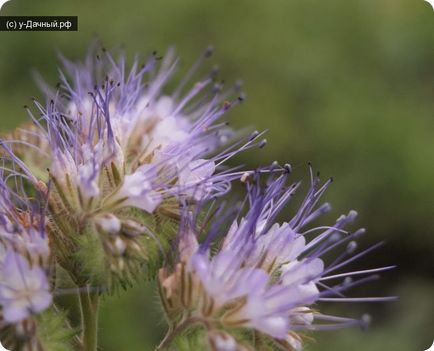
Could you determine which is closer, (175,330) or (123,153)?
(175,330)

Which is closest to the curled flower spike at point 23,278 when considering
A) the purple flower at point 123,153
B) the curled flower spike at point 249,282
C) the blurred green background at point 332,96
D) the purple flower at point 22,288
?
the purple flower at point 22,288

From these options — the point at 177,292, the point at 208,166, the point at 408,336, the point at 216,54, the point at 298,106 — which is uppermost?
the point at 216,54

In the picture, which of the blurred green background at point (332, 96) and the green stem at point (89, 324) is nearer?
the green stem at point (89, 324)

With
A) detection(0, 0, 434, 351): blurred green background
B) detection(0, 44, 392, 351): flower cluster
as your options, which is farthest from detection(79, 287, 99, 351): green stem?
detection(0, 0, 434, 351): blurred green background

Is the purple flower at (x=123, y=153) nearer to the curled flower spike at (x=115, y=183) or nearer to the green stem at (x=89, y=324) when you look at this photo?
the curled flower spike at (x=115, y=183)

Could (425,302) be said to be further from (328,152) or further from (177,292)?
(177,292)

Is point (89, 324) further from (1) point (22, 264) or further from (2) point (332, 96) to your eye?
(2) point (332, 96)

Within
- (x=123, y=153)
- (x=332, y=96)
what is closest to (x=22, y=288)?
(x=123, y=153)

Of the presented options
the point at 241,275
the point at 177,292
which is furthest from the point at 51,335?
the point at 241,275

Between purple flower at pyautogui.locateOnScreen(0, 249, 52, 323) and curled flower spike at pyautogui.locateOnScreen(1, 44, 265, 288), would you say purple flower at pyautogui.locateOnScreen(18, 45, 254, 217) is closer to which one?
curled flower spike at pyautogui.locateOnScreen(1, 44, 265, 288)
